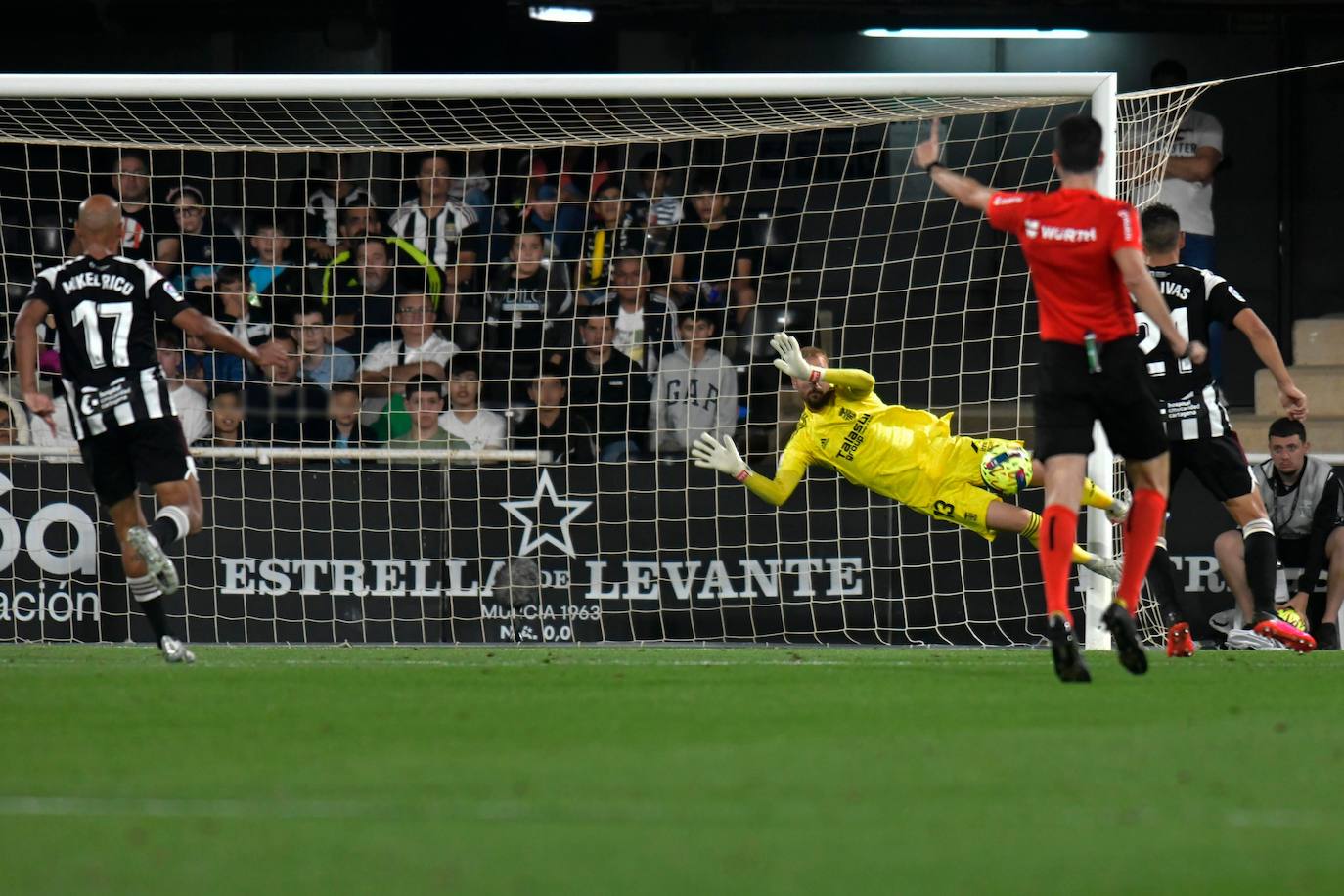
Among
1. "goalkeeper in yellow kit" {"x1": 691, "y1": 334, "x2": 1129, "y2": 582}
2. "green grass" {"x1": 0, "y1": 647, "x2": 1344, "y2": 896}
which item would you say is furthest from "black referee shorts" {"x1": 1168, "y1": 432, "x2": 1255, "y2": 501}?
"green grass" {"x1": 0, "y1": 647, "x2": 1344, "y2": 896}

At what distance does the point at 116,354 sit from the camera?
7887 mm

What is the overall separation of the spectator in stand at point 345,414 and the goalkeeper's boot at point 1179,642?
18.0ft

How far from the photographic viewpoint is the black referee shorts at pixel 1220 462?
8.70m

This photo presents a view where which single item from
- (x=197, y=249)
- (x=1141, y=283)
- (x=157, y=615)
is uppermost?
(x=197, y=249)

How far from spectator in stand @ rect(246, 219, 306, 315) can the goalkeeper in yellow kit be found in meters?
3.60

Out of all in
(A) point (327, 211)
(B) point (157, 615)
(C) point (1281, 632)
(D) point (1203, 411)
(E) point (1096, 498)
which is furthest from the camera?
(A) point (327, 211)

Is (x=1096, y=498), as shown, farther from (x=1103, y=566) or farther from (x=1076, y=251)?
(x=1076, y=251)

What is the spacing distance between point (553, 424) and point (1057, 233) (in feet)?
18.4

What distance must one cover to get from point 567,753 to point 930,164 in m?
3.27

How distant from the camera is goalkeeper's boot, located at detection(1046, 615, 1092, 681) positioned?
6621 millimetres

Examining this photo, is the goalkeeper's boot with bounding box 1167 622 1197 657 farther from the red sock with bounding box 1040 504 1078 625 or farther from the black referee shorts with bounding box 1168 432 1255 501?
the red sock with bounding box 1040 504 1078 625

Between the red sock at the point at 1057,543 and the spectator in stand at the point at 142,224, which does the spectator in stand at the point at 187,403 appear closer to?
the spectator in stand at the point at 142,224

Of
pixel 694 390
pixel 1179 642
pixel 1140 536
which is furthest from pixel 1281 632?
pixel 694 390

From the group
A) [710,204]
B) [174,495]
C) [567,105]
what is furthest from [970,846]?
[567,105]
